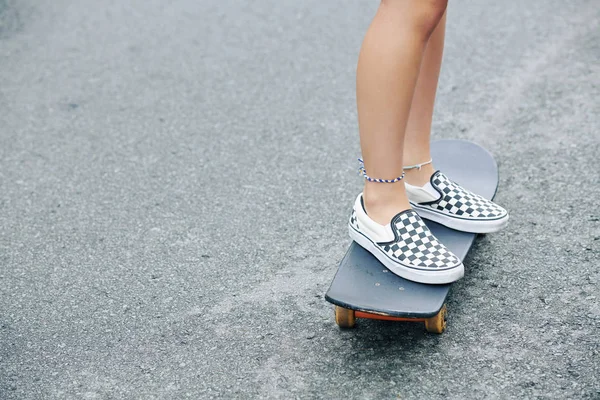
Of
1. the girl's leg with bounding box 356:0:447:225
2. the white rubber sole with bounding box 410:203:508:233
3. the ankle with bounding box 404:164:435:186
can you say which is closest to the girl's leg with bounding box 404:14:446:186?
the ankle with bounding box 404:164:435:186

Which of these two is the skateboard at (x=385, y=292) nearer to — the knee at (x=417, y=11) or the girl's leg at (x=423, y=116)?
the girl's leg at (x=423, y=116)

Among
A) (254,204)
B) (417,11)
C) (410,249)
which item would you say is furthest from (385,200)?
(254,204)

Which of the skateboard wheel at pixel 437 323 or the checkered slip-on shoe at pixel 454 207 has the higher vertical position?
the checkered slip-on shoe at pixel 454 207

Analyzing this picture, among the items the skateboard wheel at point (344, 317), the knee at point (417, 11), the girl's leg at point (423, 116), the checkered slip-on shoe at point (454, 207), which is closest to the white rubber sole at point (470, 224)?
the checkered slip-on shoe at point (454, 207)

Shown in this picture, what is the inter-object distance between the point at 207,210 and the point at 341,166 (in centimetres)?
51

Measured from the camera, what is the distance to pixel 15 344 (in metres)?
1.88

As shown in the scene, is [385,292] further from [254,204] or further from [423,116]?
[254,204]

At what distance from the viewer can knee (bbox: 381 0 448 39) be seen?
1.65m

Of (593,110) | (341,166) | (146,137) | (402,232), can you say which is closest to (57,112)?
(146,137)

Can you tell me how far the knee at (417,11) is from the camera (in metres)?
1.65

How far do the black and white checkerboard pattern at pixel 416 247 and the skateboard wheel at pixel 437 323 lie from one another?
0.38 feet

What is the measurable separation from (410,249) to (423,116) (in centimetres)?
43

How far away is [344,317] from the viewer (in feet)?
5.90

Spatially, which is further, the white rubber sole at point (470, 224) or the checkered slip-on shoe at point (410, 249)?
the white rubber sole at point (470, 224)
